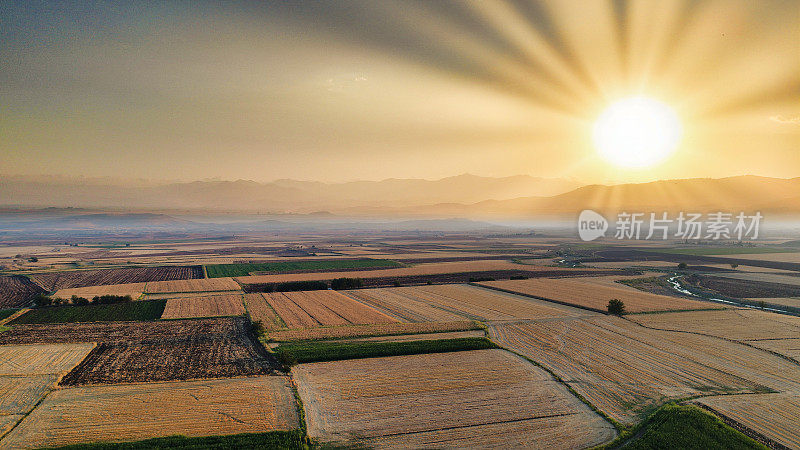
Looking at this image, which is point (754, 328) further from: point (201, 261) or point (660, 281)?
point (201, 261)

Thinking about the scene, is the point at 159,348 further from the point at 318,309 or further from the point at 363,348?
the point at 318,309

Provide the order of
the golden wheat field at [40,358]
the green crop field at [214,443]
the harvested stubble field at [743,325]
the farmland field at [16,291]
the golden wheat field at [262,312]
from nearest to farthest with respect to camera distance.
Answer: the green crop field at [214,443] < the golden wheat field at [40,358] < the harvested stubble field at [743,325] < the golden wheat field at [262,312] < the farmland field at [16,291]

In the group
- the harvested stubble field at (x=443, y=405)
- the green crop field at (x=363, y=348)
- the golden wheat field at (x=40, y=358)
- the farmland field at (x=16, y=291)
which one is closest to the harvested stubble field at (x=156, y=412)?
the harvested stubble field at (x=443, y=405)

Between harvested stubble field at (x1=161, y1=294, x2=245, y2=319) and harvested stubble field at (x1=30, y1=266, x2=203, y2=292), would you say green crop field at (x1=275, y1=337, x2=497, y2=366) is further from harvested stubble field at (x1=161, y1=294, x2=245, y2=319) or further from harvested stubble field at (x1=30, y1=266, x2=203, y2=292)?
harvested stubble field at (x1=30, y1=266, x2=203, y2=292)

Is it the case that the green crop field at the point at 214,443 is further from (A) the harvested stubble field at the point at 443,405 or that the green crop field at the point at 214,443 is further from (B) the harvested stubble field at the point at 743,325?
(B) the harvested stubble field at the point at 743,325

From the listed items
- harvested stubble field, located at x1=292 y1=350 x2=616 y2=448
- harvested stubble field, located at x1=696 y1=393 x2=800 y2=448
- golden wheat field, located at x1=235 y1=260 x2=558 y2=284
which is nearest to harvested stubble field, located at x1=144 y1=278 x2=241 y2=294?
golden wheat field, located at x1=235 y1=260 x2=558 y2=284

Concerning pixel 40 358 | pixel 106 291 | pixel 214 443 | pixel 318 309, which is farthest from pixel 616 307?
pixel 106 291

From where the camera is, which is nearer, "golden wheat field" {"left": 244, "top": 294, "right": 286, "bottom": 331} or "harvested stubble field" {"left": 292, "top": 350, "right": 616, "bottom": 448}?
"harvested stubble field" {"left": 292, "top": 350, "right": 616, "bottom": 448}

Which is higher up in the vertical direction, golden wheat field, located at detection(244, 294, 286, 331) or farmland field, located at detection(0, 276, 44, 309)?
golden wheat field, located at detection(244, 294, 286, 331)
